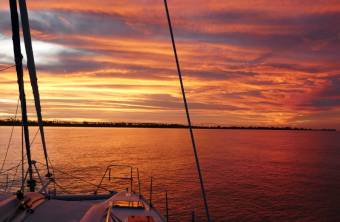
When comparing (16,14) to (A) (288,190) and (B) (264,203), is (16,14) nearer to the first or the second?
(B) (264,203)

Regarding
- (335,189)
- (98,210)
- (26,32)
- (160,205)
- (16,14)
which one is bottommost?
(335,189)

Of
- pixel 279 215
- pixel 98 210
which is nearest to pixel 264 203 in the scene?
pixel 279 215

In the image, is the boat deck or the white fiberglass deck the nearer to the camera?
the white fiberglass deck

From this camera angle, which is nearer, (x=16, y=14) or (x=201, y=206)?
(x=16, y=14)

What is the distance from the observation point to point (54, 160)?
75000mm

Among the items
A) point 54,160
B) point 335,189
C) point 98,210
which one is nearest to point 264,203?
point 335,189

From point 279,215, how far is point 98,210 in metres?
29.5

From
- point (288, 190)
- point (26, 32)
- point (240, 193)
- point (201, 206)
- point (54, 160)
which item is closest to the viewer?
point (26, 32)

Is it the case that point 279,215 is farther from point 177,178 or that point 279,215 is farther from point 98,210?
point 98,210

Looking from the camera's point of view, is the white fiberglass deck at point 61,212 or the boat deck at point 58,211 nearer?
the white fiberglass deck at point 61,212

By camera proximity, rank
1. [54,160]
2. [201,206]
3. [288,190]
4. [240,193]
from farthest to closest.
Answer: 1. [54,160]
2. [288,190]
3. [240,193]
4. [201,206]

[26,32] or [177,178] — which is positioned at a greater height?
[26,32]

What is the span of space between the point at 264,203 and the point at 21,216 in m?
34.3

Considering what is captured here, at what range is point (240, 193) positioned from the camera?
143 ft
